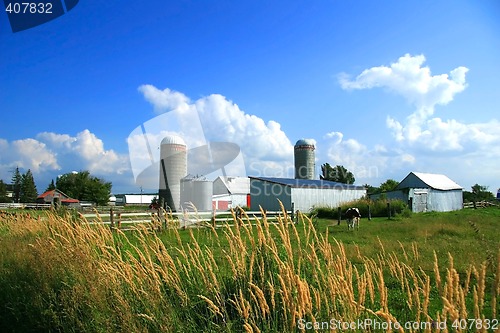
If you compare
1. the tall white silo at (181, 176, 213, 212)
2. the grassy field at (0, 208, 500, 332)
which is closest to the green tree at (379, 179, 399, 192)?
the tall white silo at (181, 176, 213, 212)

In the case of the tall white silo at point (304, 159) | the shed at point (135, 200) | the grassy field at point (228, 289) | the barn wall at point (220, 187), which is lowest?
the shed at point (135, 200)

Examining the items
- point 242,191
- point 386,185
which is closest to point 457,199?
point 386,185

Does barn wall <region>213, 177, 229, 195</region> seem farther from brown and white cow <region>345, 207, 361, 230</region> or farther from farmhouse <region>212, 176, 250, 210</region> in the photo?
brown and white cow <region>345, 207, 361, 230</region>

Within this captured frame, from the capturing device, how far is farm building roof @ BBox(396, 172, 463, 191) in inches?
1694

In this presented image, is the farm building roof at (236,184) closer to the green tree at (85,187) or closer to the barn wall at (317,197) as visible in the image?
the barn wall at (317,197)

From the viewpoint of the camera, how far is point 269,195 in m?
38.3

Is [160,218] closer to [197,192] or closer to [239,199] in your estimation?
[197,192]

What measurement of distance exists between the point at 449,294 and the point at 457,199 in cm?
4980

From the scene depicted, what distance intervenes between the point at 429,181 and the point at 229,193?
26981 mm

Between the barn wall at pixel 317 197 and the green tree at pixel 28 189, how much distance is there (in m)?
76.2

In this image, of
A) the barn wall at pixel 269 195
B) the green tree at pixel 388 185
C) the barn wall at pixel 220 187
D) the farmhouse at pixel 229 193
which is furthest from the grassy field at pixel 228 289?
the green tree at pixel 388 185

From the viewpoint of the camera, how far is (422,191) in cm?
3828

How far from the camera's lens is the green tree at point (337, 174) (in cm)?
7169

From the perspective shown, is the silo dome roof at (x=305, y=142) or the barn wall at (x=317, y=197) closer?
the barn wall at (x=317, y=197)
